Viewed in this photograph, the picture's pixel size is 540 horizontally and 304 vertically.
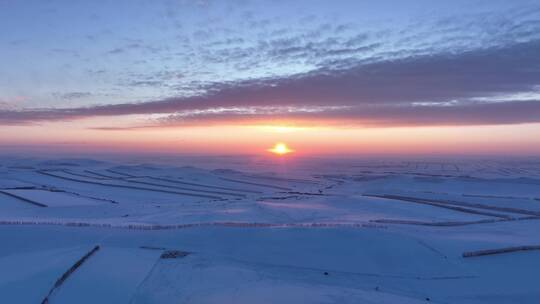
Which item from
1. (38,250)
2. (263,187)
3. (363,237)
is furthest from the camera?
(263,187)

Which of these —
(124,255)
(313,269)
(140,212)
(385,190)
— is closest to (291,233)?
A: (313,269)

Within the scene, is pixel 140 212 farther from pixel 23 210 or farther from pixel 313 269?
pixel 313 269

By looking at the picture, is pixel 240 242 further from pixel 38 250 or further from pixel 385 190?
pixel 385 190

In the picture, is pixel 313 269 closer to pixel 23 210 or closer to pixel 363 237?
pixel 363 237

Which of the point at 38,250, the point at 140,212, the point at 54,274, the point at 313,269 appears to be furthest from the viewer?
the point at 140,212

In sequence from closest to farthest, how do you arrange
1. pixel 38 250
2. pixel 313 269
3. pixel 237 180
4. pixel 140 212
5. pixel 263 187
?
pixel 313 269 → pixel 38 250 → pixel 140 212 → pixel 263 187 → pixel 237 180

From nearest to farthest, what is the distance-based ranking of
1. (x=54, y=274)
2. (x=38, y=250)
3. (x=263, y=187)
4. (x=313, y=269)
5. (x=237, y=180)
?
(x=54, y=274), (x=313, y=269), (x=38, y=250), (x=263, y=187), (x=237, y=180)

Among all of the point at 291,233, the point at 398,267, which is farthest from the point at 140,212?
the point at 398,267

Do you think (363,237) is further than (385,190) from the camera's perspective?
No

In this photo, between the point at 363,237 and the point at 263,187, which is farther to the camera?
the point at 263,187
